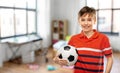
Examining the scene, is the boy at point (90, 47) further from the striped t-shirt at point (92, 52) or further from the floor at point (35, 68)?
the floor at point (35, 68)

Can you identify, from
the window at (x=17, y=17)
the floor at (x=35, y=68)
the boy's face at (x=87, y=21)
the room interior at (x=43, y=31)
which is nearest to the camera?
the boy's face at (x=87, y=21)

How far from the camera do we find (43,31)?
607 centimetres

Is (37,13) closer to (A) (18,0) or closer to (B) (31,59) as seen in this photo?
(A) (18,0)

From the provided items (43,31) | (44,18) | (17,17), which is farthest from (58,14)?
(17,17)

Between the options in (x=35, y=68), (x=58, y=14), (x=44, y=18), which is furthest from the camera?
(x=58, y=14)

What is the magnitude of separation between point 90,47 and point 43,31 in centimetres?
480

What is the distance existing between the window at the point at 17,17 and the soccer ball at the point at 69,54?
11.8 ft

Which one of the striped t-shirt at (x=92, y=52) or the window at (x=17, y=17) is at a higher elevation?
the window at (x=17, y=17)

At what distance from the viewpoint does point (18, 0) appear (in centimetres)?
513

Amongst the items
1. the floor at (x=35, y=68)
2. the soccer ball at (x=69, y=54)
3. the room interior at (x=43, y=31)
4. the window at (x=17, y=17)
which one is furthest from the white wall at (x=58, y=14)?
the soccer ball at (x=69, y=54)

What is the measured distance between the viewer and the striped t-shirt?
1.31 m

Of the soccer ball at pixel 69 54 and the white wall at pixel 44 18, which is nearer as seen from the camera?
the soccer ball at pixel 69 54

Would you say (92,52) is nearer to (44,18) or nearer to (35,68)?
(35,68)

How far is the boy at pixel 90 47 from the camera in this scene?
129 cm
